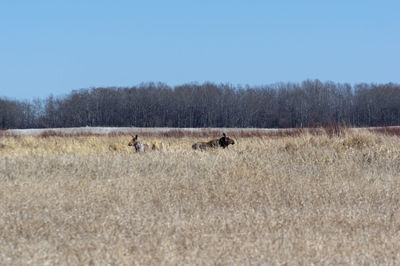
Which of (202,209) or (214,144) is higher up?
(214,144)

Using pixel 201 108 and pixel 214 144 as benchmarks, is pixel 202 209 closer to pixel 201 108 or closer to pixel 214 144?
pixel 214 144

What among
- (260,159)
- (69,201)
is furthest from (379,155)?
(69,201)

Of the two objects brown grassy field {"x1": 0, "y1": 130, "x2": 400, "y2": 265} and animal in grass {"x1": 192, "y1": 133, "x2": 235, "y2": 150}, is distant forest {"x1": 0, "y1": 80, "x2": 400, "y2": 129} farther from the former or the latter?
brown grassy field {"x1": 0, "y1": 130, "x2": 400, "y2": 265}

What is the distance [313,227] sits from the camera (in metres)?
6.08

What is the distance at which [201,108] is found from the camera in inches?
3019

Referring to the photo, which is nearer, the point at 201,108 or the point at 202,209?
the point at 202,209

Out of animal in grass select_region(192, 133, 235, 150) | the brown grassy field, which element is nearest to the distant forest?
animal in grass select_region(192, 133, 235, 150)

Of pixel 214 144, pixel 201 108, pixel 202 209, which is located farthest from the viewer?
pixel 201 108

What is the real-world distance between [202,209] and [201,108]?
69.7 m

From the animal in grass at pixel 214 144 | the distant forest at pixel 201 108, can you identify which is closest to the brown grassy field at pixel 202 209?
the animal in grass at pixel 214 144

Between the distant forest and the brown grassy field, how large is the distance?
63.6 metres

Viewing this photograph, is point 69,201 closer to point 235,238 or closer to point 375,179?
point 235,238

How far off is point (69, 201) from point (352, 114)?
2827 inches

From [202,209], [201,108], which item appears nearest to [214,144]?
[202,209]
